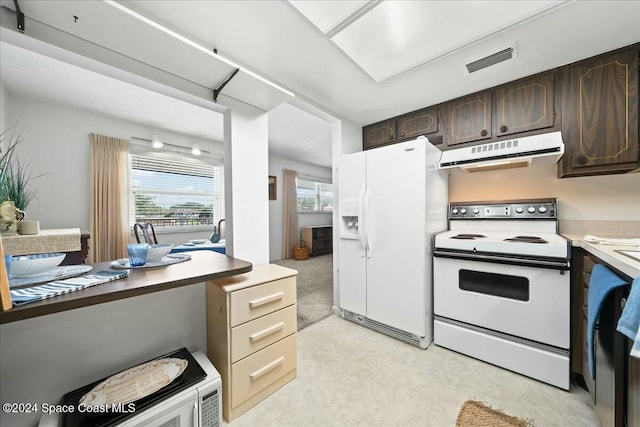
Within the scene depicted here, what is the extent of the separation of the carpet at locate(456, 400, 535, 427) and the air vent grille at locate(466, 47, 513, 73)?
221cm

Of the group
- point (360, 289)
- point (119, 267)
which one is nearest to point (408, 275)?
Result: point (360, 289)

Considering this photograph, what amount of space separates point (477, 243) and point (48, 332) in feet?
8.10

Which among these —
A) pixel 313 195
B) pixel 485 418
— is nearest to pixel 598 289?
pixel 485 418

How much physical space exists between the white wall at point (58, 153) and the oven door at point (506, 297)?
428cm

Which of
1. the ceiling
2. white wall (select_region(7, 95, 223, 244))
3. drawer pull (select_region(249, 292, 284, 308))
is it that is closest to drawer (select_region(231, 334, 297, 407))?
drawer pull (select_region(249, 292, 284, 308))

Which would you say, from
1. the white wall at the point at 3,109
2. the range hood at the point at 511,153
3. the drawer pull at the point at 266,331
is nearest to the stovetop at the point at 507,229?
the range hood at the point at 511,153

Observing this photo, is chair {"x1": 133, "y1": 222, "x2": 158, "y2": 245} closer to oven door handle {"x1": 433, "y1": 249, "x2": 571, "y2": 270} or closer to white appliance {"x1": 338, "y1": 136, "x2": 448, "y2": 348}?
white appliance {"x1": 338, "y1": 136, "x2": 448, "y2": 348}

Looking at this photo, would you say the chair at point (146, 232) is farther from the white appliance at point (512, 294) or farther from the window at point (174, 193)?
the white appliance at point (512, 294)

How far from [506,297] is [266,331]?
1664 millimetres

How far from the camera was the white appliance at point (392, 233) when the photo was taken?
1833 mm

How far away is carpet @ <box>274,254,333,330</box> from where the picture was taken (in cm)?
248

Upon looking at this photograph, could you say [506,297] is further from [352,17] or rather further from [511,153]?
[352,17]

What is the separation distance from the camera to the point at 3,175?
1.27 metres

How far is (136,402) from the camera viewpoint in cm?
Answer: 94
